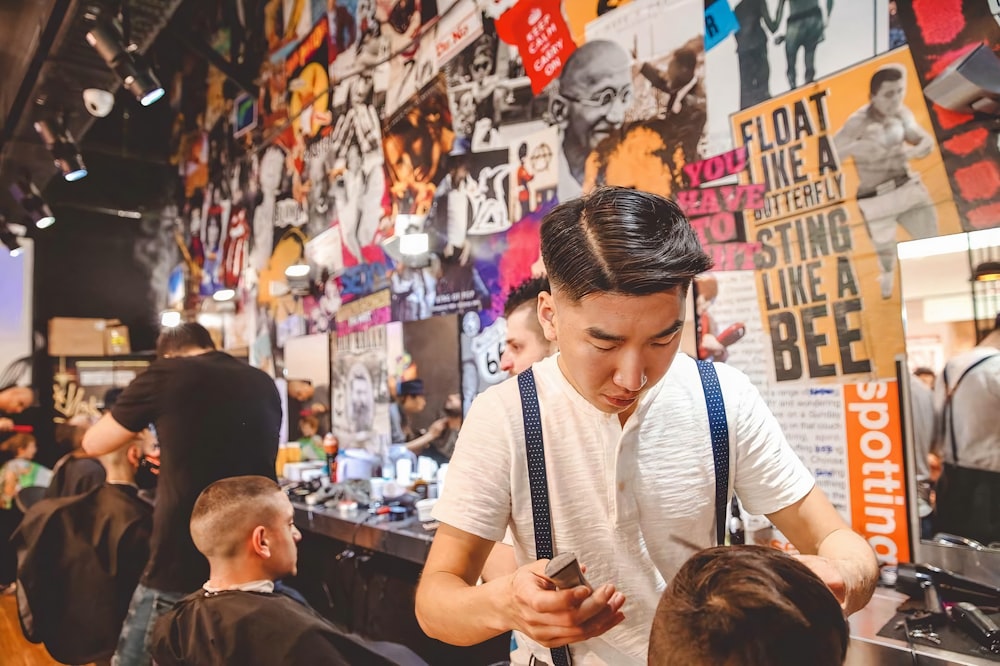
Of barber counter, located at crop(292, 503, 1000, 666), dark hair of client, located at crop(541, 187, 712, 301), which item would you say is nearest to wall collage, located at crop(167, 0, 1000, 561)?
barber counter, located at crop(292, 503, 1000, 666)

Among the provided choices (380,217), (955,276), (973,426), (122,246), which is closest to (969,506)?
(973,426)

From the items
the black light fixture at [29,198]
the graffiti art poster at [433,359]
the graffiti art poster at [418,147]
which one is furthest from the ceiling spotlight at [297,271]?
the black light fixture at [29,198]

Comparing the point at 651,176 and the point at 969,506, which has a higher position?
the point at 651,176

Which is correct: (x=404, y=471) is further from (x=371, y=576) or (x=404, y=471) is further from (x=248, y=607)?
(x=248, y=607)

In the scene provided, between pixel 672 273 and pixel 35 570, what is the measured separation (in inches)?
143

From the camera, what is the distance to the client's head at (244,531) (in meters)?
2.12

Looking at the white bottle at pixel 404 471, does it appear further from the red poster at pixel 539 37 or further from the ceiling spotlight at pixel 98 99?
the ceiling spotlight at pixel 98 99

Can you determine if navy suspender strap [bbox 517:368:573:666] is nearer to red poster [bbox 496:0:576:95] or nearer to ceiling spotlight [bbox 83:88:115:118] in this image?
red poster [bbox 496:0:576:95]

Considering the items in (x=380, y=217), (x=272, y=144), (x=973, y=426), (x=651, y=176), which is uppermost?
(x=272, y=144)

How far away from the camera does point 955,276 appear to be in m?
2.07

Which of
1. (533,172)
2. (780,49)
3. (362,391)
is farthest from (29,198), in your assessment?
(780,49)

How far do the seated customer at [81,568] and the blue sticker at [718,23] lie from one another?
10.8ft

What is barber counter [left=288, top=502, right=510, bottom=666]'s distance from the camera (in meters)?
3.03

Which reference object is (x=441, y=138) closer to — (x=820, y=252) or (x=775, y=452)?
(x=820, y=252)
